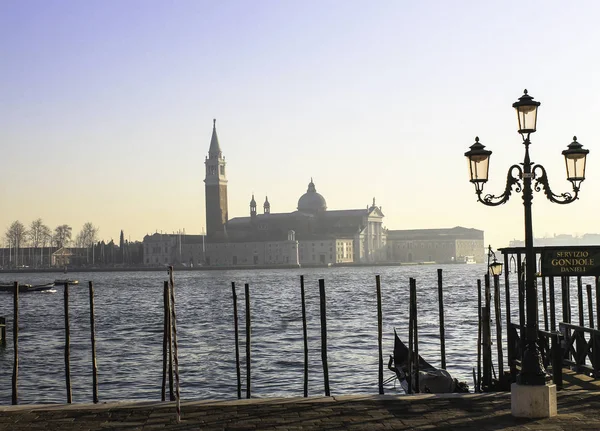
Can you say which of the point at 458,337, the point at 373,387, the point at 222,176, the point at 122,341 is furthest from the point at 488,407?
the point at 222,176

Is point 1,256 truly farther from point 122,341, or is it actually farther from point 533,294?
point 533,294

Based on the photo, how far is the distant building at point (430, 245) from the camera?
150500 millimetres

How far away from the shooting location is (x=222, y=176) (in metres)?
129

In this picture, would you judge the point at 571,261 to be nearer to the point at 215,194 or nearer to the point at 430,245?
the point at 215,194

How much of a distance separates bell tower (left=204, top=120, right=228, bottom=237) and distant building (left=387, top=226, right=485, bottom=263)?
33175 millimetres

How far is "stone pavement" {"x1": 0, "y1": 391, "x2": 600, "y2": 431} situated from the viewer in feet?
27.8

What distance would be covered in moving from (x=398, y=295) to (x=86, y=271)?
84.4 m

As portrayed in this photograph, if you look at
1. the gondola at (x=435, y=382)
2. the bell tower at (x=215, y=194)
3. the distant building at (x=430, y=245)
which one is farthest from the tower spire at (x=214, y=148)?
the gondola at (x=435, y=382)

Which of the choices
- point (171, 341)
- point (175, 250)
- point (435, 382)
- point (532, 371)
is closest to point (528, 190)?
point (532, 371)

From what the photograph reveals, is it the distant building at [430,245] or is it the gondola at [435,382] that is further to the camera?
the distant building at [430,245]

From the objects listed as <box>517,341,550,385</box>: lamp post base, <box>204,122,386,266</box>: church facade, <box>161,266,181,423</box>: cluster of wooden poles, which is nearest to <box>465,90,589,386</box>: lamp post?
<box>517,341,550,385</box>: lamp post base

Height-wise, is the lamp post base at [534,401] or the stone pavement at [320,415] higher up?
the lamp post base at [534,401]

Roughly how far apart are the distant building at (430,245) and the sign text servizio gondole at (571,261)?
138776 mm

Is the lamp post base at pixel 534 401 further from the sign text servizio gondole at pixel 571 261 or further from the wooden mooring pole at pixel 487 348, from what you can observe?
the wooden mooring pole at pixel 487 348
